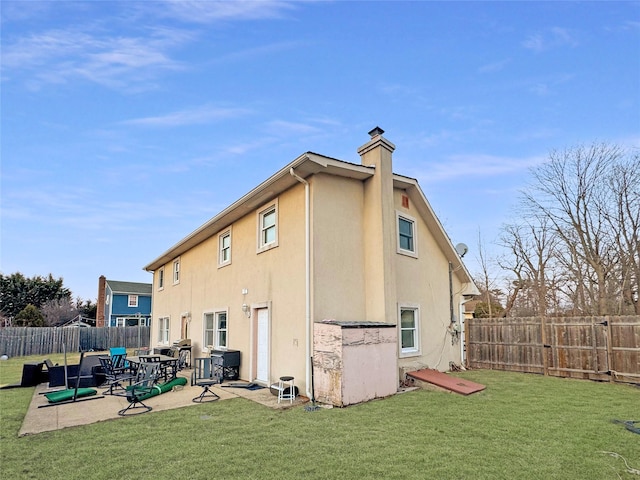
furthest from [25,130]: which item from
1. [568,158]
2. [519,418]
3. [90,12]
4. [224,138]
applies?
[568,158]

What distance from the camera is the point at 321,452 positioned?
17.0 ft

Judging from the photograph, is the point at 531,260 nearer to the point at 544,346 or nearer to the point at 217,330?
the point at 544,346

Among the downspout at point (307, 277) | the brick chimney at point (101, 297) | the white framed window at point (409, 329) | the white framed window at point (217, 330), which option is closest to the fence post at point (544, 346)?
the white framed window at point (409, 329)

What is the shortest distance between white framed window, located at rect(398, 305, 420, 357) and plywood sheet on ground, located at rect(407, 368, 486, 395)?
77 centimetres

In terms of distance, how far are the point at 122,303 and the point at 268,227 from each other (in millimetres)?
30779

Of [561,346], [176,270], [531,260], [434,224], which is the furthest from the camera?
[531,260]

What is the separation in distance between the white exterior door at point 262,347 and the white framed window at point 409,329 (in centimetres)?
370

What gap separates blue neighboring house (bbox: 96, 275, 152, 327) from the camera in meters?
35.8

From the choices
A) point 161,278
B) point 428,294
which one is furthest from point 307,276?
point 161,278

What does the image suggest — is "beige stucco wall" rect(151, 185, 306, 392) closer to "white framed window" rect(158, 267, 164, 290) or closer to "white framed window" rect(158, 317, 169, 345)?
"white framed window" rect(158, 317, 169, 345)

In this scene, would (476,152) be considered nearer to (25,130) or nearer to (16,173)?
(25,130)

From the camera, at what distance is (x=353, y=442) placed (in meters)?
5.54

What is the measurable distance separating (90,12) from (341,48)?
6.54 metres

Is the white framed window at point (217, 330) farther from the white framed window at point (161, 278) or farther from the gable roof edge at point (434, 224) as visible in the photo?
the white framed window at point (161, 278)
